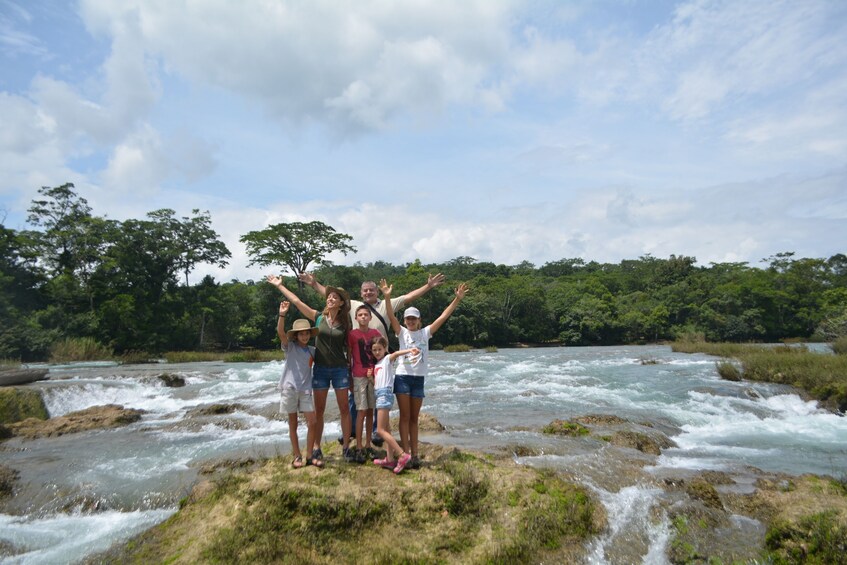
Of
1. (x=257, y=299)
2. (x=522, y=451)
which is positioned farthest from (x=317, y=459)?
(x=257, y=299)

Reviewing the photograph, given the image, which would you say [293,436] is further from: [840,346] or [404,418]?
[840,346]

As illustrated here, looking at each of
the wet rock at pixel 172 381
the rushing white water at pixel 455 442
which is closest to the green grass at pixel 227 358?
the wet rock at pixel 172 381

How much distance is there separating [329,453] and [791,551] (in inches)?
168

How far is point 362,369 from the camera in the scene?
5.07 metres

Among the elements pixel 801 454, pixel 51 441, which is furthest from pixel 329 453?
pixel 801 454

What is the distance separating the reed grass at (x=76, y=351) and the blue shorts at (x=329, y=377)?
29.1 meters

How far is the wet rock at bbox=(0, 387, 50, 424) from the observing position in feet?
38.0

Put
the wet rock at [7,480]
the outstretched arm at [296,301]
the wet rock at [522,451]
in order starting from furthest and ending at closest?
the wet rock at [522,451] < the wet rock at [7,480] < the outstretched arm at [296,301]

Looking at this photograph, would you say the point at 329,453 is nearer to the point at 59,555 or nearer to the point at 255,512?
the point at 255,512

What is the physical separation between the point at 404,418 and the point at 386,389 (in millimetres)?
389

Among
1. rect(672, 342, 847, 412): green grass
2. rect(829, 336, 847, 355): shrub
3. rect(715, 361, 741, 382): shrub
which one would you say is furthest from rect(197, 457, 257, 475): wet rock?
rect(829, 336, 847, 355): shrub

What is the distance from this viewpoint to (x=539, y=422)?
10.1 metres

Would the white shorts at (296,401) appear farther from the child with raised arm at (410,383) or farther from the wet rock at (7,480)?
the wet rock at (7,480)

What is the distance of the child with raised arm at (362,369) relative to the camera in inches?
199
